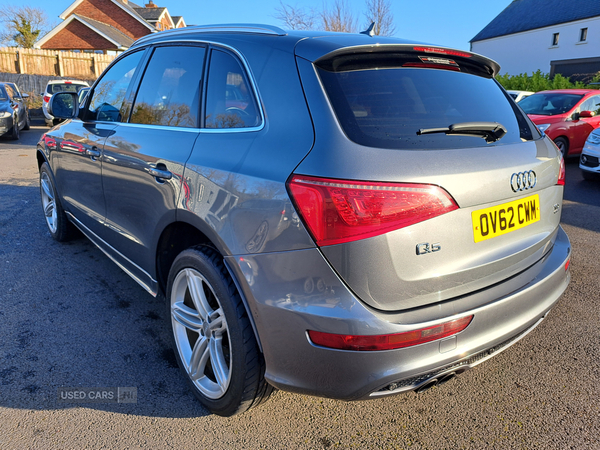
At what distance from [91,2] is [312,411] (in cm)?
4642

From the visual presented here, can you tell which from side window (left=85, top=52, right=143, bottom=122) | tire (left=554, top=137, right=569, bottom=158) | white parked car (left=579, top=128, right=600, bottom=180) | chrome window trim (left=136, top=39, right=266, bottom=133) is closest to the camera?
chrome window trim (left=136, top=39, right=266, bottom=133)

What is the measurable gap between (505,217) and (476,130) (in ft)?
1.31

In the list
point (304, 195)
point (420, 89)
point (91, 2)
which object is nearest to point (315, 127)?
point (304, 195)

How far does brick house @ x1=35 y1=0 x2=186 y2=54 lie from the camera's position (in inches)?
1453

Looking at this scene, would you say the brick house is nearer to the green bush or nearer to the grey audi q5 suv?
the green bush

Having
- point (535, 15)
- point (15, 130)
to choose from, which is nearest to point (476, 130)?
point (15, 130)

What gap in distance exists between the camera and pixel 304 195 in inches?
67.3

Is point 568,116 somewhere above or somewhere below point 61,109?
below

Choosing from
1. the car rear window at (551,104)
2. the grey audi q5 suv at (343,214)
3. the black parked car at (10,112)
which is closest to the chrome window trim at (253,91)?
the grey audi q5 suv at (343,214)

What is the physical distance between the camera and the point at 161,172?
2.46m

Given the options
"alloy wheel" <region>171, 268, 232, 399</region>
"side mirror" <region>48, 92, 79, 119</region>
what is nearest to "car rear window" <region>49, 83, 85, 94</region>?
"side mirror" <region>48, 92, 79, 119</region>

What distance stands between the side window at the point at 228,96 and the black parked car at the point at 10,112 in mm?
13616

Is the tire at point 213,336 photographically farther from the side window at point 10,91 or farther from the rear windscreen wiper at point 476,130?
the side window at point 10,91

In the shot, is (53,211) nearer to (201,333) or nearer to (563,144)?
(201,333)
